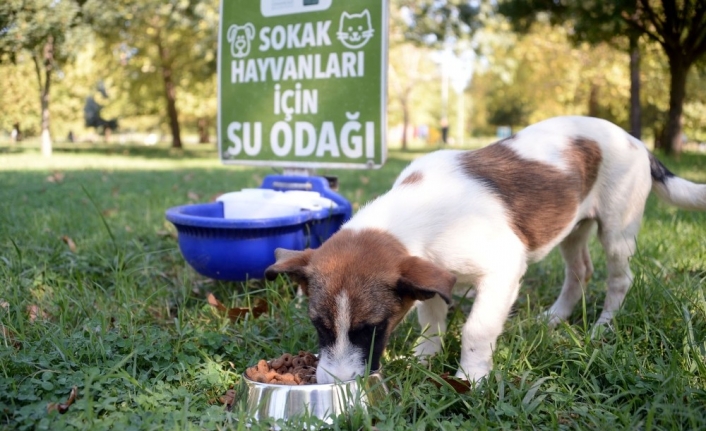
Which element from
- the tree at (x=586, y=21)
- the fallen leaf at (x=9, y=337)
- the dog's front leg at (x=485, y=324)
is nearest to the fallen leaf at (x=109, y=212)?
the fallen leaf at (x=9, y=337)

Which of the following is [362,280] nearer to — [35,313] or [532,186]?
[532,186]

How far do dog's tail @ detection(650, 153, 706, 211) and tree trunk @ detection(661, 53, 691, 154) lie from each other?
12907 mm

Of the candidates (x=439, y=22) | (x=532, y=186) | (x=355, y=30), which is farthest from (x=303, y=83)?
(x=439, y=22)

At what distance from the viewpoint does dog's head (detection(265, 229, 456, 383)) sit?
2602 millimetres

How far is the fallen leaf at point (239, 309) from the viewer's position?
3.74 meters

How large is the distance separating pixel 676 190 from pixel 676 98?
13.7 meters

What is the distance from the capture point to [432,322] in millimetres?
3533

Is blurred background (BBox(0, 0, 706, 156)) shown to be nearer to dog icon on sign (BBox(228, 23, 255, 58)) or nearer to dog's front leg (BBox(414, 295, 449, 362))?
dog icon on sign (BBox(228, 23, 255, 58))

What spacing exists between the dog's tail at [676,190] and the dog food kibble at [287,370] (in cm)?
272

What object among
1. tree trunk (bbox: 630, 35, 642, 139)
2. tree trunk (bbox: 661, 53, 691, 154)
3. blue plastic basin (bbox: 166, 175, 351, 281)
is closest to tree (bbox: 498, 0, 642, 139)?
tree trunk (bbox: 630, 35, 642, 139)

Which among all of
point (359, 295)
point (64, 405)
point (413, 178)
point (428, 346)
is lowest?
point (428, 346)

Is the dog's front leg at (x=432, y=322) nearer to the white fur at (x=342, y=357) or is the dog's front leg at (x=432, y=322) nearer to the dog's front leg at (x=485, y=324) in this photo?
the dog's front leg at (x=485, y=324)

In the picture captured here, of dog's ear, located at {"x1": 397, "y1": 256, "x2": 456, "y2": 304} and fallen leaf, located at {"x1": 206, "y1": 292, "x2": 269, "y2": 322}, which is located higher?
dog's ear, located at {"x1": 397, "y1": 256, "x2": 456, "y2": 304}

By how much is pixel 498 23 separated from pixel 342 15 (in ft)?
64.8
